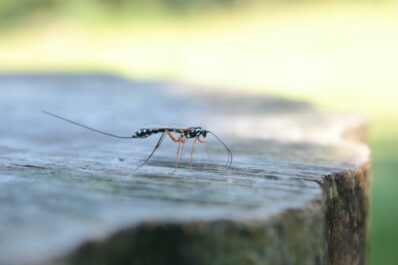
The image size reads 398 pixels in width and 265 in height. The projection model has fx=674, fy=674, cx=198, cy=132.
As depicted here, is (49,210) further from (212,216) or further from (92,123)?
(92,123)

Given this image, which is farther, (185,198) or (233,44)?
(233,44)

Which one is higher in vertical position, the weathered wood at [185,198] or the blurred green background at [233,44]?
the blurred green background at [233,44]

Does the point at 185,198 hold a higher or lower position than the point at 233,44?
lower

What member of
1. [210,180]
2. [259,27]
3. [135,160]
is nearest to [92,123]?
[135,160]

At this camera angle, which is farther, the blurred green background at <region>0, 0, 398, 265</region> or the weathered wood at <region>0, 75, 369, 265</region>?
the blurred green background at <region>0, 0, 398, 265</region>

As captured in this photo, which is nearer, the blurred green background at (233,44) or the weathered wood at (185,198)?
the weathered wood at (185,198)

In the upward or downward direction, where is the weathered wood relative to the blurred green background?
downward
